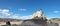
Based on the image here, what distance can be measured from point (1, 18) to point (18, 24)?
0.85 m

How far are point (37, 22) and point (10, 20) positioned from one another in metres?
1.19

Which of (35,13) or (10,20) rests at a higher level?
(35,13)

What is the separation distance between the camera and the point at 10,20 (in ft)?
20.9

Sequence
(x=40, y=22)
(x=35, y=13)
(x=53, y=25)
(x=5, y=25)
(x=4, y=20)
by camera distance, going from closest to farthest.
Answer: (x=5, y=25) < (x=4, y=20) < (x=40, y=22) < (x=53, y=25) < (x=35, y=13)

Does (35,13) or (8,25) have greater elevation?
(35,13)

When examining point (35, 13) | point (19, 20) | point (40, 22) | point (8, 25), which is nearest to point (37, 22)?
point (40, 22)

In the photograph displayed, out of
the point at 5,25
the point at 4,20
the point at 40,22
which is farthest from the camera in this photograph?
the point at 40,22

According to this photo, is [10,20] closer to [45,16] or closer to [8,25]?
[8,25]

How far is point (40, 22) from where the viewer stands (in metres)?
6.68

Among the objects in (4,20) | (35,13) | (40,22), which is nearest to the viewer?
(4,20)

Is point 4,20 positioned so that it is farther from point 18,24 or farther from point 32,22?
point 32,22

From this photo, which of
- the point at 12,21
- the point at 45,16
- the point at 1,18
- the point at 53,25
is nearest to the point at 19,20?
the point at 12,21

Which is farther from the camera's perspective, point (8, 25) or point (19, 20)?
point (19, 20)

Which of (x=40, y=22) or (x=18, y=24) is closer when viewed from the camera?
(x=18, y=24)
